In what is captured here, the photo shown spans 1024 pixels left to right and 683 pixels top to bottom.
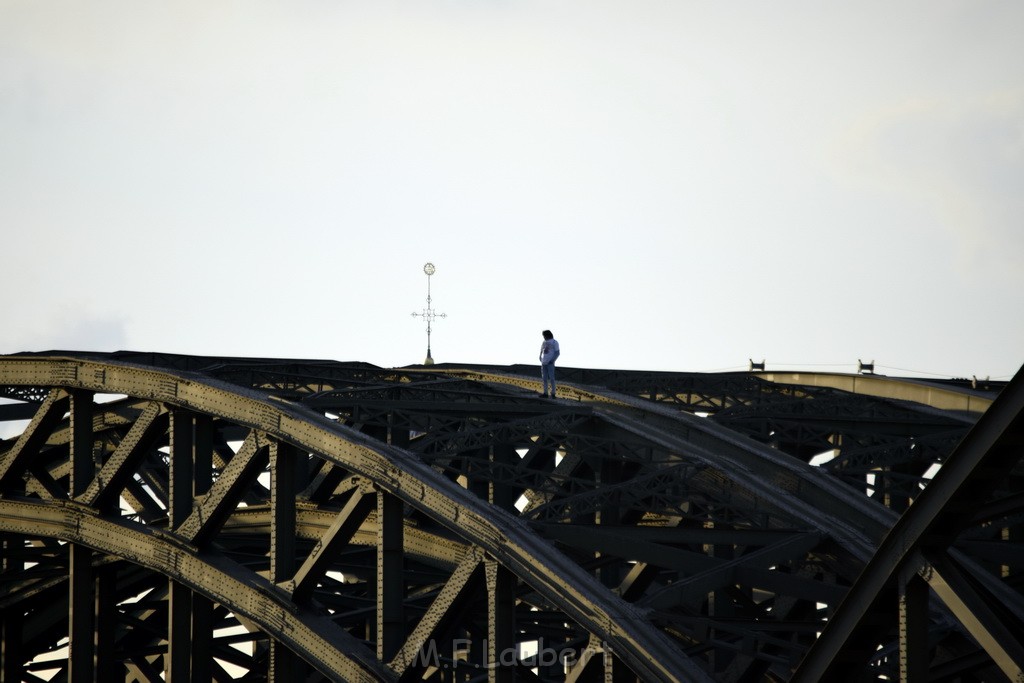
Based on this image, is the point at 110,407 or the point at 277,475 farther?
Answer: the point at 110,407

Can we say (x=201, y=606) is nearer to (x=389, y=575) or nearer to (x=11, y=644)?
(x=389, y=575)

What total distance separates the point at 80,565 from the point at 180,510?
3.92 metres

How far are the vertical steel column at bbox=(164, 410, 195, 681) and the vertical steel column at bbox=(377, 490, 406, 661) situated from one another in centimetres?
495

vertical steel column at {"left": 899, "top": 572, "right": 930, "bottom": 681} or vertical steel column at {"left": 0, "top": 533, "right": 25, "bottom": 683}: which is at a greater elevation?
vertical steel column at {"left": 899, "top": 572, "right": 930, "bottom": 681}

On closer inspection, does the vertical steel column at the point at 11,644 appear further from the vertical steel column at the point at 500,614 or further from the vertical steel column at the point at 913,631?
the vertical steel column at the point at 913,631

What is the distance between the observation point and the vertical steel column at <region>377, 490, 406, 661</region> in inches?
818

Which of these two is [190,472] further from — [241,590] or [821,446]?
[821,446]

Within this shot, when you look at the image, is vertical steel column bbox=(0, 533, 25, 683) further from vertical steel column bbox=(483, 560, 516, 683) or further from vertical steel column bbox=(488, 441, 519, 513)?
vertical steel column bbox=(483, 560, 516, 683)

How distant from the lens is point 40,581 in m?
32.1

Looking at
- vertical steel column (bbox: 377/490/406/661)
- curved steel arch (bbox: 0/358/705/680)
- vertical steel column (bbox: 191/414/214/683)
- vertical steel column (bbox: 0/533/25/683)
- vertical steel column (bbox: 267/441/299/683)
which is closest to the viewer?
curved steel arch (bbox: 0/358/705/680)

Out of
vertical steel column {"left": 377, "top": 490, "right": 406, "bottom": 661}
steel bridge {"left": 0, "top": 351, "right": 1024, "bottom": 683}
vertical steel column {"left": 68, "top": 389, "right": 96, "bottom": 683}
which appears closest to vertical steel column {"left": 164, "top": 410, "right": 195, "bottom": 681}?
steel bridge {"left": 0, "top": 351, "right": 1024, "bottom": 683}

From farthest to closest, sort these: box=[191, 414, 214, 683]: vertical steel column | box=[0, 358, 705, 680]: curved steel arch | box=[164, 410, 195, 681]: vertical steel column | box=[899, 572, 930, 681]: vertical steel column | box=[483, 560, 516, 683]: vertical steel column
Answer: box=[191, 414, 214, 683]: vertical steel column → box=[164, 410, 195, 681]: vertical steel column → box=[483, 560, 516, 683]: vertical steel column → box=[0, 358, 705, 680]: curved steel arch → box=[899, 572, 930, 681]: vertical steel column

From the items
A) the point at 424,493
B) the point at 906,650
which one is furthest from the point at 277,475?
the point at 906,650

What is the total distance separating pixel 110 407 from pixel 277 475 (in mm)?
9126
